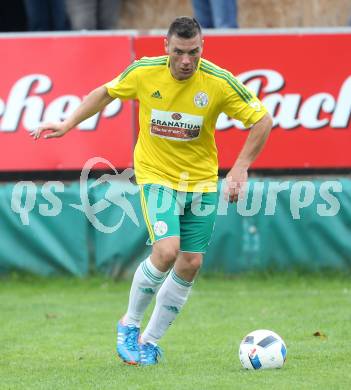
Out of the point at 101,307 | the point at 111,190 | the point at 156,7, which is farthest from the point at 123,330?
the point at 156,7

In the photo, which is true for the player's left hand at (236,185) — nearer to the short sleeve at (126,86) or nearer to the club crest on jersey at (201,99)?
the club crest on jersey at (201,99)

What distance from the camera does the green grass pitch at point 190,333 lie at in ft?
22.6

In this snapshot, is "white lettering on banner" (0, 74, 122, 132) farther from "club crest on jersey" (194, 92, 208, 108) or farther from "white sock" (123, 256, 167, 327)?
"white sock" (123, 256, 167, 327)

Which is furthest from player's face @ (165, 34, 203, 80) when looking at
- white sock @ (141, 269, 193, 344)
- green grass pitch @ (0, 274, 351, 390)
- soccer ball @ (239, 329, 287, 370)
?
green grass pitch @ (0, 274, 351, 390)

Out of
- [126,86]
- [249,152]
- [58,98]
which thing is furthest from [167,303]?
[58,98]

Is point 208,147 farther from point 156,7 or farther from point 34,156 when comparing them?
point 156,7

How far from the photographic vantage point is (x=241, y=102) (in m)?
7.54

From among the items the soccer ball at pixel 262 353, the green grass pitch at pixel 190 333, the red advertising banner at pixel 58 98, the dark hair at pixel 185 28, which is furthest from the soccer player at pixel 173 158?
the red advertising banner at pixel 58 98

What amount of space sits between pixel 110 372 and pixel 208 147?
66.8 inches

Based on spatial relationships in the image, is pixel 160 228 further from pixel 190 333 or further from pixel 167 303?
pixel 190 333

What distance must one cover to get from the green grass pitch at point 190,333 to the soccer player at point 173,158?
1.39ft

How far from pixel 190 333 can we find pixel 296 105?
383 cm

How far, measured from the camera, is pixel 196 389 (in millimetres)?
6473

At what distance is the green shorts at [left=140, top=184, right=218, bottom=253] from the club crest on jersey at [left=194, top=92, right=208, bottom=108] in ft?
2.01
